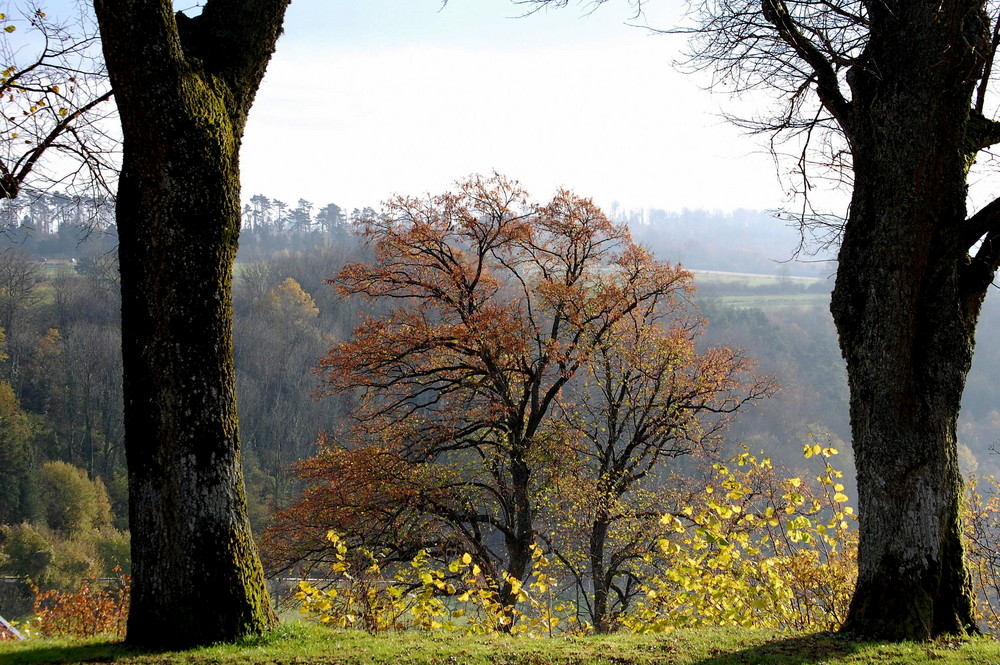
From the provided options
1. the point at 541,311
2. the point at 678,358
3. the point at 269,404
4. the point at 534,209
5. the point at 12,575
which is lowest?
the point at 12,575

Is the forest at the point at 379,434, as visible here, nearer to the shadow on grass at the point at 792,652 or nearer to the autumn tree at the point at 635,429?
the autumn tree at the point at 635,429

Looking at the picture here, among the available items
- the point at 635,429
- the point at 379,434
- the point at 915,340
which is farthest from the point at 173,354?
the point at 635,429

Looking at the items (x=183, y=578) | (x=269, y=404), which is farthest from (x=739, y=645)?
(x=269, y=404)

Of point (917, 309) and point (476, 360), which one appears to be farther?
point (476, 360)

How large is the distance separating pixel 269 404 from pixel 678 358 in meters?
45.1

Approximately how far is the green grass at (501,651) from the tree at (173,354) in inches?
9.5

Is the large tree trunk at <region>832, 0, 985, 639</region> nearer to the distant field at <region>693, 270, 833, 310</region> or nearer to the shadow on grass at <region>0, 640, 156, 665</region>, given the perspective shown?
the shadow on grass at <region>0, 640, 156, 665</region>

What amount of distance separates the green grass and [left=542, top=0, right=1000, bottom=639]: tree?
0.41 meters

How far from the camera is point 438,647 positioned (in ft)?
16.2

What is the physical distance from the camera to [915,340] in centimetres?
523

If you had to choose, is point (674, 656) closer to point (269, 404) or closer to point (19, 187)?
A: point (19, 187)

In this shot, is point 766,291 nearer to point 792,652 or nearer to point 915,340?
point 915,340

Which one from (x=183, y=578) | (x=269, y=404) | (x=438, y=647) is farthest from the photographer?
(x=269, y=404)

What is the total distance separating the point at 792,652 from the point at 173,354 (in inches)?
169
